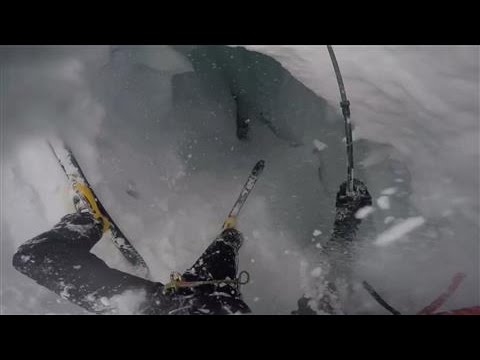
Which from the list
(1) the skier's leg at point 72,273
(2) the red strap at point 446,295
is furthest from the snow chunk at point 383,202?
(1) the skier's leg at point 72,273

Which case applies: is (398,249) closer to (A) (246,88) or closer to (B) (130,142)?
(A) (246,88)

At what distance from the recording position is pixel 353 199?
16.9ft

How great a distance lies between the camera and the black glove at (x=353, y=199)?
5105 millimetres

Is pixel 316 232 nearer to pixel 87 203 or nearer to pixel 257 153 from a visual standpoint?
pixel 257 153

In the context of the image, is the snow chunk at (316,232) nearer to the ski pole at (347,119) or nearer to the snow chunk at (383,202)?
the snow chunk at (383,202)

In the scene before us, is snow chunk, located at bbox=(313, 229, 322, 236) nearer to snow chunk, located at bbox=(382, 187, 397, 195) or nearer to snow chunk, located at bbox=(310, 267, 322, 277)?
snow chunk, located at bbox=(310, 267, 322, 277)

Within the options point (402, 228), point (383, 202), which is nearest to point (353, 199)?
point (383, 202)

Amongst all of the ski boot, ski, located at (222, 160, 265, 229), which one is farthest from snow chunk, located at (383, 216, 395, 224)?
the ski boot

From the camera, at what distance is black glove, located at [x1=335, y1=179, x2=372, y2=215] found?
16.8ft

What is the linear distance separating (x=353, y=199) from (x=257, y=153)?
1887 mm

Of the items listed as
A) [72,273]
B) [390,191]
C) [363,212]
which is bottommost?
[72,273]

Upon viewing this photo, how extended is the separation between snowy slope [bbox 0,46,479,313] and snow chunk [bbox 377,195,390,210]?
0.07m
